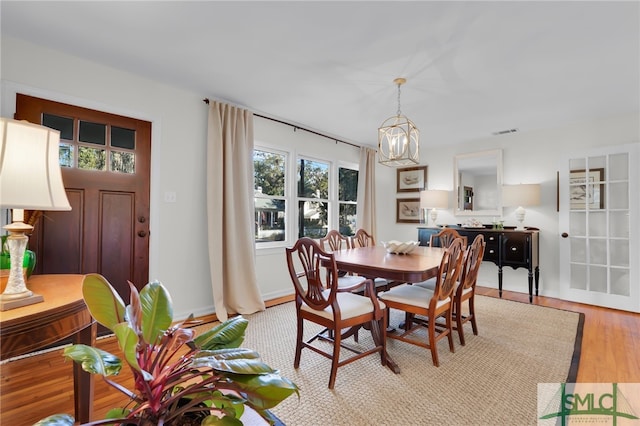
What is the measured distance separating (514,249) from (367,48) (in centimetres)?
327

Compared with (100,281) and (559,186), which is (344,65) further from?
(559,186)

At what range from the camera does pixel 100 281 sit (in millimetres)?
675

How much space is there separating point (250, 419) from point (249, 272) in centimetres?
280

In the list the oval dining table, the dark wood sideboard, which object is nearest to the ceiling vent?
the dark wood sideboard

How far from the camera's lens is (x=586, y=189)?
3879mm

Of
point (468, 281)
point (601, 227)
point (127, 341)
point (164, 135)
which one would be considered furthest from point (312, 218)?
point (127, 341)

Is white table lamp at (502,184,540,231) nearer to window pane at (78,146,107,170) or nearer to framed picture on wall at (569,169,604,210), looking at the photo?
framed picture on wall at (569,169,604,210)

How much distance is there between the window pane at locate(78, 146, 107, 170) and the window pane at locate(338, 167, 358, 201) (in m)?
3.22

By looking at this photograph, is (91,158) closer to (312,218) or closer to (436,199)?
(312,218)

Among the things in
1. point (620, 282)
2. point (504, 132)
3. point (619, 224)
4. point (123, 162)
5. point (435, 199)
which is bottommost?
point (620, 282)

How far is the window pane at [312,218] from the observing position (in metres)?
4.41

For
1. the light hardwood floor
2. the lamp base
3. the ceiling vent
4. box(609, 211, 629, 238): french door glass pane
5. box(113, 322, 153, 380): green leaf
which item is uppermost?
the ceiling vent

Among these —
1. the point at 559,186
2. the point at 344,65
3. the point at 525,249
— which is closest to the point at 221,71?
the point at 344,65

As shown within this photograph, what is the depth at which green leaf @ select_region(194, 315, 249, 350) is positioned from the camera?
0.69 m
